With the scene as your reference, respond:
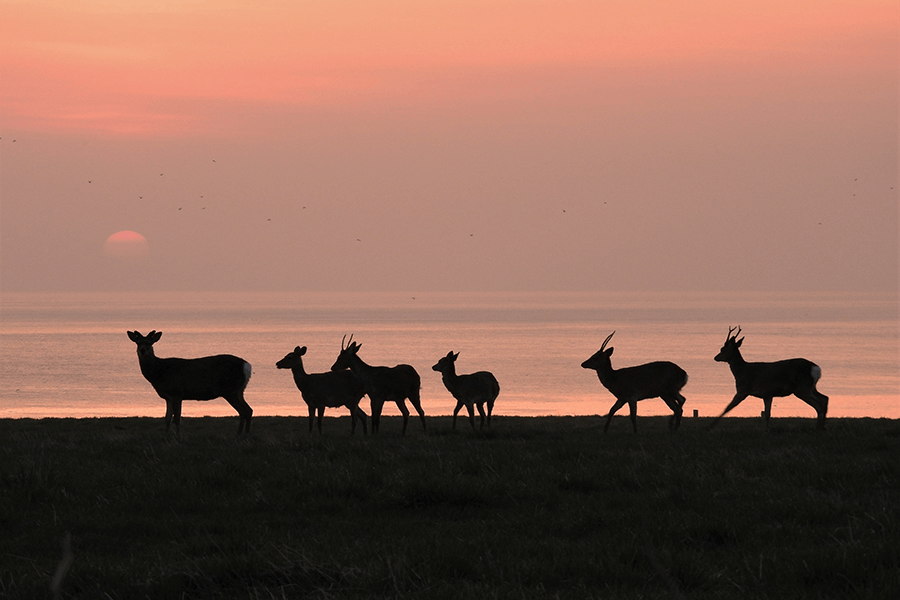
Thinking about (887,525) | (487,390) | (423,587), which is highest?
(487,390)

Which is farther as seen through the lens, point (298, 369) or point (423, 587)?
point (298, 369)

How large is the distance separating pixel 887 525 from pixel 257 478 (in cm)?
683

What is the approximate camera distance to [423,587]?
739 centimetres

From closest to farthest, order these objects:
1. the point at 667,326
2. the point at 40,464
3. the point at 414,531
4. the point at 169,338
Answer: the point at 414,531 → the point at 40,464 → the point at 169,338 → the point at 667,326

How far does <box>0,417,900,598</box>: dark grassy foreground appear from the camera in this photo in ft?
25.1

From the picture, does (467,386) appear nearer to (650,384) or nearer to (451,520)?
A: (650,384)

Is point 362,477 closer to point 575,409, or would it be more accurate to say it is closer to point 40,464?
point 40,464

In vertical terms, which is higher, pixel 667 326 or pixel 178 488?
pixel 667 326

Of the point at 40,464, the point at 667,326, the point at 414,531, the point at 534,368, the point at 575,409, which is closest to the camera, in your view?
the point at 414,531

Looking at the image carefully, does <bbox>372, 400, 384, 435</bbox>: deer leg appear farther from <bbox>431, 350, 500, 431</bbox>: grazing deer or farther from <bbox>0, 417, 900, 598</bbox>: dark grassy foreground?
<bbox>0, 417, 900, 598</bbox>: dark grassy foreground

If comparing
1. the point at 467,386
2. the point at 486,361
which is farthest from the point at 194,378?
the point at 486,361

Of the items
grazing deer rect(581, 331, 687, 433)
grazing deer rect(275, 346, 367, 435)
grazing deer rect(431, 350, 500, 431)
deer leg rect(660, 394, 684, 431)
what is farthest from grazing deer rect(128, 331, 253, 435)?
deer leg rect(660, 394, 684, 431)

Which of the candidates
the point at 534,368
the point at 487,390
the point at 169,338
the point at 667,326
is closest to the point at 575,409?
the point at 487,390

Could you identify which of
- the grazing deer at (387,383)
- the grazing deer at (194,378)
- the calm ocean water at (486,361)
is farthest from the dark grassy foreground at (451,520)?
the calm ocean water at (486,361)
